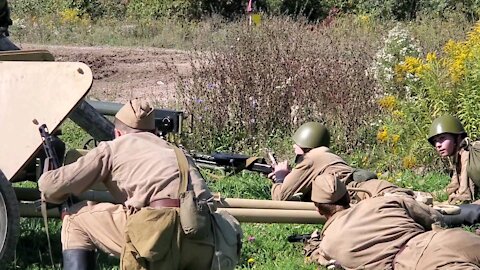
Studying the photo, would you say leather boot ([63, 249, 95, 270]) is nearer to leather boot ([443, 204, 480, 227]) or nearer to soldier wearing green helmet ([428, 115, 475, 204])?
leather boot ([443, 204, 480, 227])

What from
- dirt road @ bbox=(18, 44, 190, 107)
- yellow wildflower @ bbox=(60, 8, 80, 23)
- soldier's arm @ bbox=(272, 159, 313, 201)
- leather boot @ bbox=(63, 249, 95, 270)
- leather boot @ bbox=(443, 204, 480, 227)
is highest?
leather boot @ bbox=(63, 249, 95, 270)

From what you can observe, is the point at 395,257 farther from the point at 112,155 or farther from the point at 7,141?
the point at 7,141

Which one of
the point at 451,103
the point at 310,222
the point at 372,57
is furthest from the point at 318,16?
the point at 310,222

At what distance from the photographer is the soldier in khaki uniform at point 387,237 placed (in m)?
4.88

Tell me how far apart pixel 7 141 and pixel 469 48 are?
6051 mm

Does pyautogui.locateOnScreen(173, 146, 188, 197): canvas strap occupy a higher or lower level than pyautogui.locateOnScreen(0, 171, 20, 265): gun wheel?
higher

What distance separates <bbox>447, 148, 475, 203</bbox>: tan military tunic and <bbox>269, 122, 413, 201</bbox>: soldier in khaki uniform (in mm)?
936

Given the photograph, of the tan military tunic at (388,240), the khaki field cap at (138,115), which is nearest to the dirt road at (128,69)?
the khaki field cap at (138,115)

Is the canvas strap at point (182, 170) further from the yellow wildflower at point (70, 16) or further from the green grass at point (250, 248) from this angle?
the yellow wildflower at point (70, 16)

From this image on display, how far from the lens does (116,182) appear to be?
16.4 ft

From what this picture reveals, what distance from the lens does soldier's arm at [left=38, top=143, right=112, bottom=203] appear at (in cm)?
491

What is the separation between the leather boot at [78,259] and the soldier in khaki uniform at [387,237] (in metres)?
1.39

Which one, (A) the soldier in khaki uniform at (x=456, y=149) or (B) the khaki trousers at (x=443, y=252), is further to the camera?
(A) the soldier in khaki uniform at (x=456, y=149)

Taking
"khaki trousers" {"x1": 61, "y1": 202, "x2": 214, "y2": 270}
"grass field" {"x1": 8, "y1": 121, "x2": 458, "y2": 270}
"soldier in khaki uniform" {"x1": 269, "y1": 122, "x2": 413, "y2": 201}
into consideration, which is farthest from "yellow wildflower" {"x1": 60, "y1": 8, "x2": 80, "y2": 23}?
"khaki trousers" {"x1": 61, "y1": 202, "x2": 214, "y2": 270}
